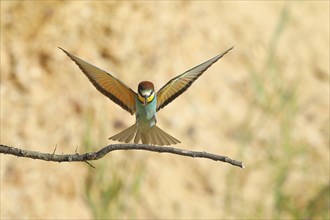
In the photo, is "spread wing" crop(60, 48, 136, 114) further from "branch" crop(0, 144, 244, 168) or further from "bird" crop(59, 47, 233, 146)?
"branch" crop(0, 144, 244, 168)

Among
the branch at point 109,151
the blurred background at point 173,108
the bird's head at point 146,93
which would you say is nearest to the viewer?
the branch at point 109,151

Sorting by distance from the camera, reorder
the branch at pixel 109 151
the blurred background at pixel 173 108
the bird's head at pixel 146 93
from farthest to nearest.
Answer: the blurred background at pixel 173 108
the bird's head at pixel 146 93
the branch at pixel 109 151

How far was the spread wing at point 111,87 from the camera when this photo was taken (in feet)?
A: 7.51

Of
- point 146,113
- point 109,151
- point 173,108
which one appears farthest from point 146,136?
point 173,108

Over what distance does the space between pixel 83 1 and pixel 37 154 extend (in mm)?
2676

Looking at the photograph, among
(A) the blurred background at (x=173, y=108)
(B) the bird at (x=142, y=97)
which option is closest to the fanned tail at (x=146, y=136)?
(B) the bird at (x=142, y=97)

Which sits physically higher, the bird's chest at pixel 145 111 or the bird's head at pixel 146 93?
the bird's head at pixel 146 93

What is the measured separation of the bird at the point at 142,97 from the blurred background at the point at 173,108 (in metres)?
1.42

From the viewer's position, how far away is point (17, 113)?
4.54 metres

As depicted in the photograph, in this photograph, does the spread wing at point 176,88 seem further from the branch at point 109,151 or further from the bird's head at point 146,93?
the branch at point 109,151

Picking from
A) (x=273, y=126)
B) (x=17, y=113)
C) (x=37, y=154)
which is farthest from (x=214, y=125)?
(x=37, y=154)

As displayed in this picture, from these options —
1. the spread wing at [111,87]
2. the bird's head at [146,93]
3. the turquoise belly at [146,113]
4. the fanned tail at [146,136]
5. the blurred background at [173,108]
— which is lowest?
the fanned tail at [146,136]

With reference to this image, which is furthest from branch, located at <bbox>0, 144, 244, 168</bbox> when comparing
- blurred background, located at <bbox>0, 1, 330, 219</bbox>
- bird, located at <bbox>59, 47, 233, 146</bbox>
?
blurred background, located at <bbox>0, 1, 330, 219</bbox>

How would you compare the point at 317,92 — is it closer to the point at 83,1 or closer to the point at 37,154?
the point at 83,1
